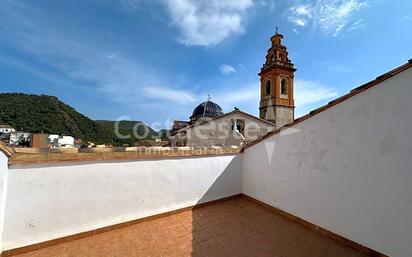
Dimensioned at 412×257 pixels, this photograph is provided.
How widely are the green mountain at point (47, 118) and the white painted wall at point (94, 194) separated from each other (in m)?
26.6

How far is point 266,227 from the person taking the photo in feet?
13.4

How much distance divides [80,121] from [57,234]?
110 ft

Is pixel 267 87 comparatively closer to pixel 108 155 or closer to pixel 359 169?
pixel 359 169

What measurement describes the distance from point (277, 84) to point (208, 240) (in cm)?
2088

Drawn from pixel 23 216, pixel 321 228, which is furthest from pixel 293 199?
pixel 23 216

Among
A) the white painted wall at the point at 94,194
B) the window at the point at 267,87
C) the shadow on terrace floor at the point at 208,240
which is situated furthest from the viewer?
the window at the point at 267,87

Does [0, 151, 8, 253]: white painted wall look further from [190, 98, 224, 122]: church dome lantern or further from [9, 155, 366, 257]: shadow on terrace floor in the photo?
[190, 98, 224, 122]: church dome lantern

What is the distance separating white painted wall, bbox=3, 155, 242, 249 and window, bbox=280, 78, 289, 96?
65.3 feet

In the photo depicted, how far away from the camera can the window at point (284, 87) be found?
21.9 m

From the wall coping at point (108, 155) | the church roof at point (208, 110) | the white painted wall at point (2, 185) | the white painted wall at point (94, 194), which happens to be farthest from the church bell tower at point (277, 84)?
the white painted wall at point (2, 185)

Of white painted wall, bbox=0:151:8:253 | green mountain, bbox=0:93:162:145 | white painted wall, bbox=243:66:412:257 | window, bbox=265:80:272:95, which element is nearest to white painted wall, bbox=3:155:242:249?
white painted wall, bbox=0:151:8:253

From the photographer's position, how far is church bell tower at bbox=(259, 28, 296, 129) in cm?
2122

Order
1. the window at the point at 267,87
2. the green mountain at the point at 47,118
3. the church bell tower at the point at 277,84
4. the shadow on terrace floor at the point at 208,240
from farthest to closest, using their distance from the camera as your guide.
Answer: the green mountain at the point at 47,118
the window at the point at 267,87
the church bell tower at the point at 277,84
the shadow on terrace floor at the point at 208,240

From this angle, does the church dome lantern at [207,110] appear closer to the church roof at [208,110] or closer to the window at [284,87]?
the church roof at [208,110]
